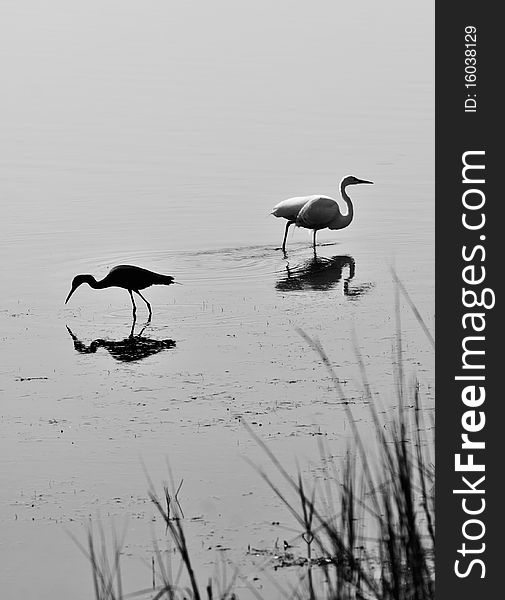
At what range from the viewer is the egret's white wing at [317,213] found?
56.7 feet

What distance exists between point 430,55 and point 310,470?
3325 centimetres

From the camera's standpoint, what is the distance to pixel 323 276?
1570 cm

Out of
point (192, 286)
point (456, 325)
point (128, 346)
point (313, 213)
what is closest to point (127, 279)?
point (128, 346)

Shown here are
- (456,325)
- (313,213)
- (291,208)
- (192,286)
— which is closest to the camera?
(456,325)

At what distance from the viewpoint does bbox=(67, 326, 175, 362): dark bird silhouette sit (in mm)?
11969

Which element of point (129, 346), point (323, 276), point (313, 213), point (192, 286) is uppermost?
point (313, 213)

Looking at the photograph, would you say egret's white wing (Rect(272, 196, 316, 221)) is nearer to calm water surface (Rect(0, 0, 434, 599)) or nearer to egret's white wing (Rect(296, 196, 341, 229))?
egret's white wing (Rect(296, 196, 341, 229))

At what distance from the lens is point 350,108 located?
1192 inches

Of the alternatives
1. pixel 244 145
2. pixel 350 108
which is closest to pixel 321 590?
pixel 244 145

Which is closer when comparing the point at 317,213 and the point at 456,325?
the point at 456,325

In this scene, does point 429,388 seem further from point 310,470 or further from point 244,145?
point 244,145

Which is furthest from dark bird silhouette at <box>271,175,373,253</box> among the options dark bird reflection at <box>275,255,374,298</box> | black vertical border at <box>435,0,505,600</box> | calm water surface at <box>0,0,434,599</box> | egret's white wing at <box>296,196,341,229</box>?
black vertical border at <box>435,0,505,600</box>

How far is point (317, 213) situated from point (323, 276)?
1.84 meters

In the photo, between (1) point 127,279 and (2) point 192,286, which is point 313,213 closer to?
(2) point 192,286
